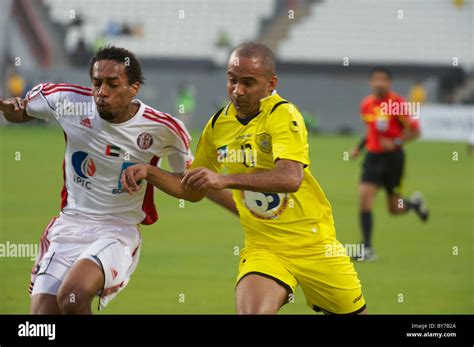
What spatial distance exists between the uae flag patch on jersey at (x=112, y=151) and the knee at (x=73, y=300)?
111cm

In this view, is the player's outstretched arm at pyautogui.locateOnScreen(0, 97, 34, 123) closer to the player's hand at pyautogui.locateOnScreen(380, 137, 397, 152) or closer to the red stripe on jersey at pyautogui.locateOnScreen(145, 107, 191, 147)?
the red stripe on jersey at pyautogui.locateOnScreen(145, 107, 191, 147)

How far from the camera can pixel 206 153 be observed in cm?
664

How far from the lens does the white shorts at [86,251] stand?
21.2 ft

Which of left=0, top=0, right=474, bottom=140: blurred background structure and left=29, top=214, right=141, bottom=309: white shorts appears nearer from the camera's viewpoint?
left=29, top=214, right=141, bottom=309: white shorts

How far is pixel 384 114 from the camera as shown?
43.5 ft

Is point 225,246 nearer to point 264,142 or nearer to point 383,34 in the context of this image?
point 264,142

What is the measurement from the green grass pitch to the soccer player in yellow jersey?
2898 millimetres

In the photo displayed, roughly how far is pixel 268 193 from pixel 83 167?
57.1 inches

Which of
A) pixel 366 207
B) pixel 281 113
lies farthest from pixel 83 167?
pixel 366 207

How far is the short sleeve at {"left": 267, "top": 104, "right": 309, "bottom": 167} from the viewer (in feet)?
19.5

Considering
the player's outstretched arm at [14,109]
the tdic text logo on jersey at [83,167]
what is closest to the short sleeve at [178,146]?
the tdic text logo on jersey at [83,167]

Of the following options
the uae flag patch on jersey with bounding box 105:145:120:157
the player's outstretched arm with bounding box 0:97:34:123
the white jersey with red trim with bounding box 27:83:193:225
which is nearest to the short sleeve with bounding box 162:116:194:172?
the white jersey with red trim with bounding box 27:83:193:225

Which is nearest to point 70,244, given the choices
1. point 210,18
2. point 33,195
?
point 33,195
